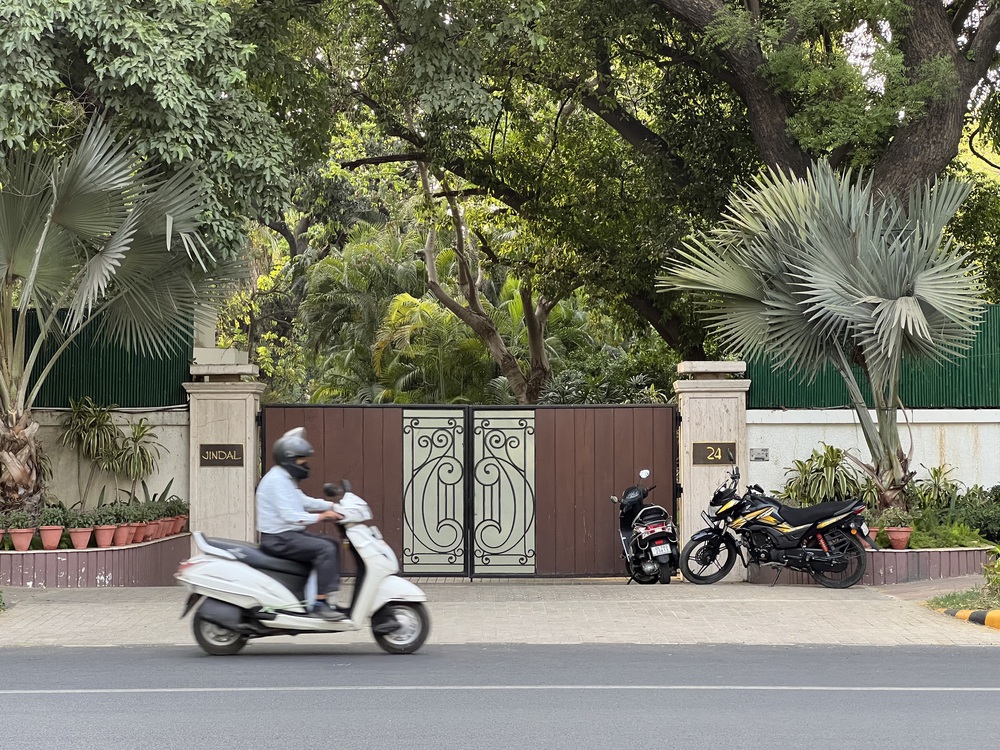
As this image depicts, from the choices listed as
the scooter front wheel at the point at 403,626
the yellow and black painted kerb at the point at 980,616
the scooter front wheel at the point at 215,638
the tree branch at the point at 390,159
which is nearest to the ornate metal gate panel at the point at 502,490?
the yellow and black painted kerb at the point at 980,616

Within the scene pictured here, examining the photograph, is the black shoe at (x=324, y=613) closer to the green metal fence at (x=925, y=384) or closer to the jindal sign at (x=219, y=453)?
the jindal sign at (x=219, y=453)

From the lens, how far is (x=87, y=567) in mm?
12898

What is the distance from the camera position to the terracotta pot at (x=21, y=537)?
1259 cm

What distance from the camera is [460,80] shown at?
14438mm

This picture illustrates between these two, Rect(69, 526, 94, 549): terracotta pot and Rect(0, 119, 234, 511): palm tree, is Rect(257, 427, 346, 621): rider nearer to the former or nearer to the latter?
Rect(0, 119, 234, 511): palm tree

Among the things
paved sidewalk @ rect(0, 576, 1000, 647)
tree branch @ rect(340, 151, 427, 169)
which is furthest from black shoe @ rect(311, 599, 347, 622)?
tree branch @ rect(340, 151, 427, 169)

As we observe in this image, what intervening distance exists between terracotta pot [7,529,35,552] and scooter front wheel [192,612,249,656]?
4.48 meters

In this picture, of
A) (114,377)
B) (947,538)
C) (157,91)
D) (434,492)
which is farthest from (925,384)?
(114,377)

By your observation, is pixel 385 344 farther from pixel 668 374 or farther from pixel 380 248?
pixel 668 374

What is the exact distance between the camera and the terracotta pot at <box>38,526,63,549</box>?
12.7 meters

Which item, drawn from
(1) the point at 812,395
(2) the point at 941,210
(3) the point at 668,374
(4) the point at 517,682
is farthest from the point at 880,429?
(3) the point at 668,374

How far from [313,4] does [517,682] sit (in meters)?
11.1

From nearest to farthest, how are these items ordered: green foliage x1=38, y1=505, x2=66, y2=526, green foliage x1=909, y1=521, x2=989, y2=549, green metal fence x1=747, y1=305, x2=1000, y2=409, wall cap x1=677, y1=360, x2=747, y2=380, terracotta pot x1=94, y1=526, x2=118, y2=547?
green foliage x1=38, y1=505, x2=66, y2=526 < terracotta pot x1=94, y1=526, x2=118, y2=547 < green foliage x1=909, y1=521, x2=989, y2=549 < wall cap x1=677, y1=360, x2=747, y2=380 < green metal fence x1=747, y1=305, x2=1000, y2=409

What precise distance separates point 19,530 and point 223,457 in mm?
2449
